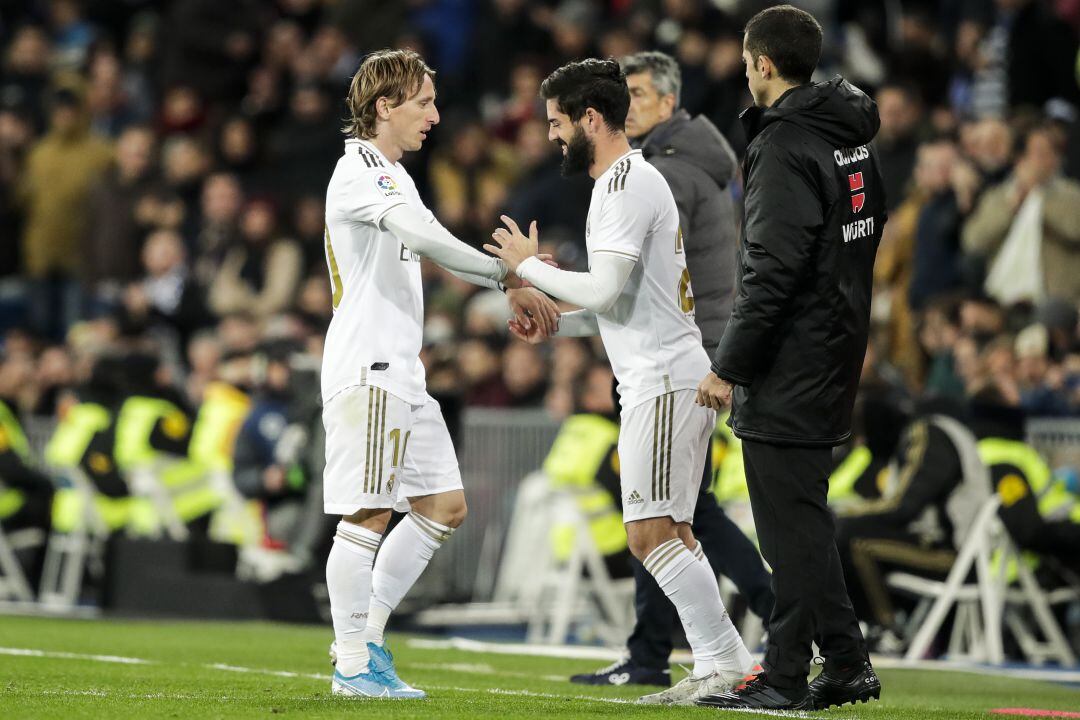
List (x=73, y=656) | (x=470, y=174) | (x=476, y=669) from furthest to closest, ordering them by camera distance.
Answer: (x=470, y=174) → (x=476, y=669) → (x=73, y=656)

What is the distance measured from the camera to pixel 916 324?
41.6 ft

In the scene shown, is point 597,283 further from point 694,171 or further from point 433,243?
point 694,171

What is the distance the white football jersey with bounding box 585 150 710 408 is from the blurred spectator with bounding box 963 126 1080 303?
248 inches

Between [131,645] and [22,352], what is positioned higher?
[22,352]

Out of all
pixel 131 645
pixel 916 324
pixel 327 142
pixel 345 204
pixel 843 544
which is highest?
pixel 327 142

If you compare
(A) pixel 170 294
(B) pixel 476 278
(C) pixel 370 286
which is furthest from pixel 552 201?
(C) pixel 370 286

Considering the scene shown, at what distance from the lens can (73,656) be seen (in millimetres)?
8734

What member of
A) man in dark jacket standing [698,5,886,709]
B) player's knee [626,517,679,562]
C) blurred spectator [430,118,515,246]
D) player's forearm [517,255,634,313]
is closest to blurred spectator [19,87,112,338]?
blurred spectator [430,118,515,246]

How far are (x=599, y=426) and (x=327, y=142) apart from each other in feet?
24.1

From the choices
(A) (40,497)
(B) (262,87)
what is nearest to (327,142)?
(B) (262,87)

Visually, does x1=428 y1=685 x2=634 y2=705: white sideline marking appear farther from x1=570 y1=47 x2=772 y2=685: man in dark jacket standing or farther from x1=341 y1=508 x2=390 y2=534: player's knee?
x1=341 y1=508 x2=390 y2=534: player's knee

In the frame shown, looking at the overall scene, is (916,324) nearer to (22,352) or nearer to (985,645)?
(985,645)

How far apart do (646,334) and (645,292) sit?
16cm

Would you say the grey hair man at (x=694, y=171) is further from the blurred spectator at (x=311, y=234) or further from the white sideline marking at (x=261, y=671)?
the blurred spectator at (x=311, y=234)
